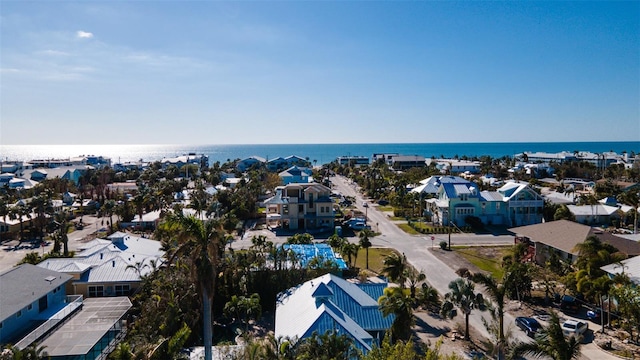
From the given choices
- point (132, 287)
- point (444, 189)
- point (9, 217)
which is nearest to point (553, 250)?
point (444, 189)

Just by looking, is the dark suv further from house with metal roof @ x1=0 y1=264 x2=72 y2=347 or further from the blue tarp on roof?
house with metal roof @ x1=0 y1=264 x2=72 y2=347

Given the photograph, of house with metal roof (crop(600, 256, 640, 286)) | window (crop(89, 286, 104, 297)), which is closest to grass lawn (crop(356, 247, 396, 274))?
house with metal roof (crop(600, 256, 640, 286))

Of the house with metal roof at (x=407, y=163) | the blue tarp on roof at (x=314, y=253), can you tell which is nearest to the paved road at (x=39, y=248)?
the blue tarp on roof at (x=314, y=253)

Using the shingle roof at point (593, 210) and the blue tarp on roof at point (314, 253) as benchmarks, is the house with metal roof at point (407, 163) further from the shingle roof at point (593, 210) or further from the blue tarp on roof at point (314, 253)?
the blue tarp on roof at point (314, 253)

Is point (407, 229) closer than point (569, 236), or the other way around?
point (569, 236)

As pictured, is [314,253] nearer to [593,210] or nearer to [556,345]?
[556,345]

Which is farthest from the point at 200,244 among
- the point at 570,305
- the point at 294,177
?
the point at 294,177
